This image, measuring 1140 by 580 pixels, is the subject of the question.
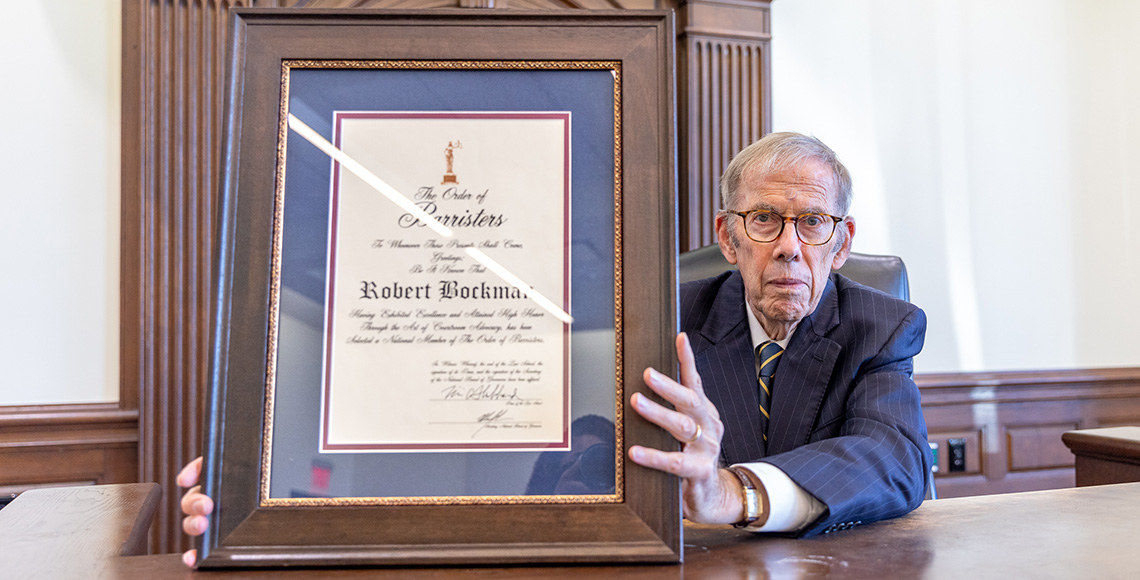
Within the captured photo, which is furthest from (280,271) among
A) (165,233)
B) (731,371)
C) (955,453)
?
(955,453)

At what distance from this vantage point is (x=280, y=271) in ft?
2.46

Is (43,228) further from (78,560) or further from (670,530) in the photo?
(670,530)

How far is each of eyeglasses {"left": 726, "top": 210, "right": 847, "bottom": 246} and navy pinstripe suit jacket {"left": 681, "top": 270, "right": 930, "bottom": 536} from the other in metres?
0.12

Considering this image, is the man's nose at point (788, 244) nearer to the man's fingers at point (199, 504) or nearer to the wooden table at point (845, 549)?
the wooden table at point (845, 549)

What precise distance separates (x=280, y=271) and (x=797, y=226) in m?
0.94

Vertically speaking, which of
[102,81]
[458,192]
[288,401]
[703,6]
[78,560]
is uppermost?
[703,6]

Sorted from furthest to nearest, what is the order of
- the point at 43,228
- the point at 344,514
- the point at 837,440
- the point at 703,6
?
the point at 703,6
the point at 43,228
the point at 837,440
the point at 344,514

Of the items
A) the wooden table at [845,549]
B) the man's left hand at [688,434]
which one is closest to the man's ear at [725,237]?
the wooden table at [845,549]

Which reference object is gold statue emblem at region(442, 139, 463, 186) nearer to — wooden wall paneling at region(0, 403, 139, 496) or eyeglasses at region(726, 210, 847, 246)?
eyeglasses at region(726, 210, 847, 246)

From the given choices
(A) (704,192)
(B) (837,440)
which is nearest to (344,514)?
(B) (837,440)

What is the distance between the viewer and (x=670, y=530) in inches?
28.2

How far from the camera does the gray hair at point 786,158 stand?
144 centimetres

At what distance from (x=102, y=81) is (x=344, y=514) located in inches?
86.6

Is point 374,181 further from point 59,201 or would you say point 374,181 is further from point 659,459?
point 59,201
